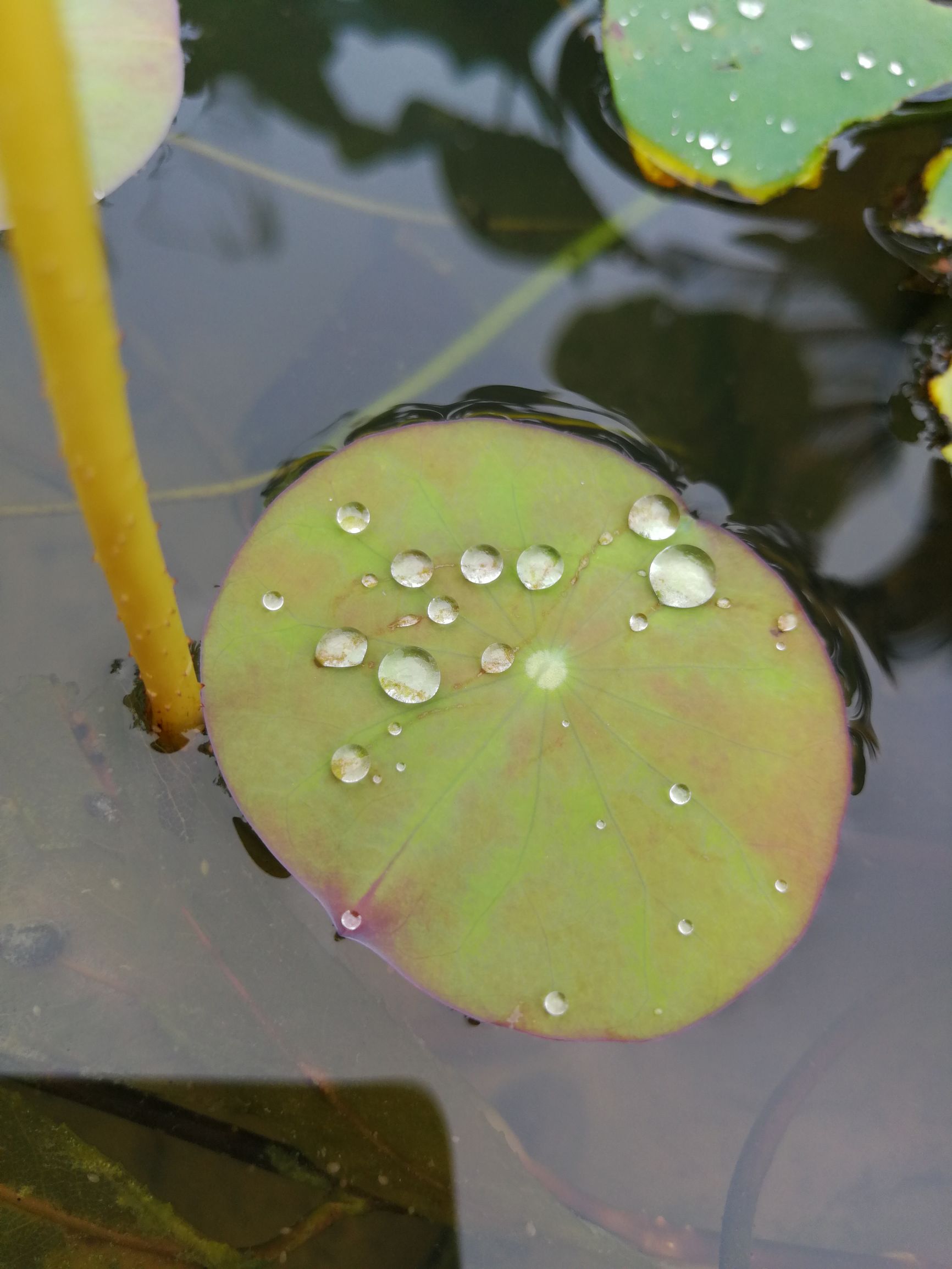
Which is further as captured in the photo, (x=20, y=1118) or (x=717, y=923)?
(x=20, y=1118)

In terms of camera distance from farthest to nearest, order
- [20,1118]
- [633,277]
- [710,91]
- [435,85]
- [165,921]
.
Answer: [435,85]
[633,277]
[710,91]
[165,921]
[20,1118]

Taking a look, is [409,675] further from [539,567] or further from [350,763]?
[539,567]

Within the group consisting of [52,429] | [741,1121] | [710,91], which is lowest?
[741,1121]

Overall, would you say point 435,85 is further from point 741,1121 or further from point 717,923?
point 741,1121

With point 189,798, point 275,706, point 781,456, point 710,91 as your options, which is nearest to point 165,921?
point 189,798

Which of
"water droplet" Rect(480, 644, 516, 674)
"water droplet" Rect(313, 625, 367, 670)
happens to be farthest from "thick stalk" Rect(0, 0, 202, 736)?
"water droplet" Rect(480, 644, 516, 674)

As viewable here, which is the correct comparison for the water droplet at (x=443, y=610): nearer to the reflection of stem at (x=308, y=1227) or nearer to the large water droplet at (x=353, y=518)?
the large water droplet at (x=353, y=518)

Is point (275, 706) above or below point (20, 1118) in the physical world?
above

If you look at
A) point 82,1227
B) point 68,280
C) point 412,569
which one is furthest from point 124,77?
point 82,1227
